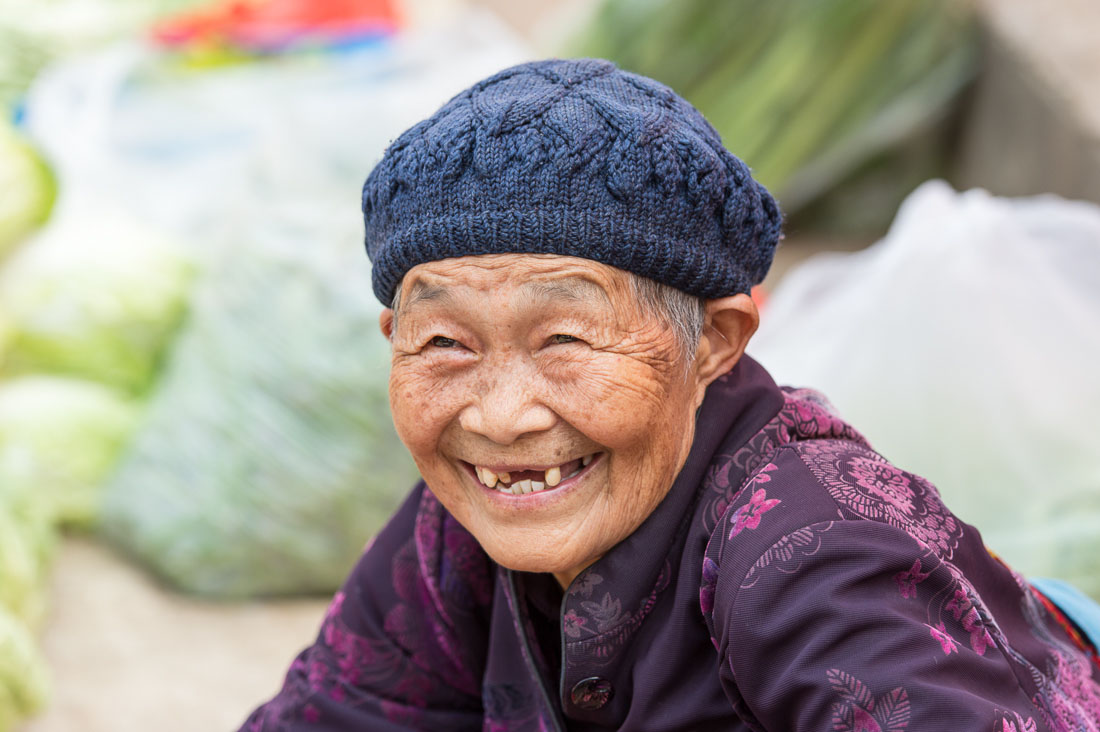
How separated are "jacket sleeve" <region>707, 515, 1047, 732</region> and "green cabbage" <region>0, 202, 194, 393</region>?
7.83 feet

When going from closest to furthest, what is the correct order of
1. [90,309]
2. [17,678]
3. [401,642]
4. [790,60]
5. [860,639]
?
[860,639]
[401,642]
[17,678]
[90,309]
[790,60]

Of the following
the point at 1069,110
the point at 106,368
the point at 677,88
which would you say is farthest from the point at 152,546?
the point at 1069,110

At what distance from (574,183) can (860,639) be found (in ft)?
1.88

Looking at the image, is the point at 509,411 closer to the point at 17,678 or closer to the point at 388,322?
the point at 388,322

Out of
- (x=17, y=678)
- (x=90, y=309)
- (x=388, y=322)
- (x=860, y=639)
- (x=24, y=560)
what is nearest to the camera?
(x=860, y=639)

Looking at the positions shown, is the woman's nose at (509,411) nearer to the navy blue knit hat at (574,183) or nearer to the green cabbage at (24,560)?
the navy blue knit hat at (574,183)

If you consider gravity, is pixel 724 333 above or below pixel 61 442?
above

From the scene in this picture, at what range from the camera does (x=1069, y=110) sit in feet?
11.5

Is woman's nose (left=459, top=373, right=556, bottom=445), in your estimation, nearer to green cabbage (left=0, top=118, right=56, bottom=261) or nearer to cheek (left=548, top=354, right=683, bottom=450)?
cheek (left=548, top=354, right=683, bottom=450)

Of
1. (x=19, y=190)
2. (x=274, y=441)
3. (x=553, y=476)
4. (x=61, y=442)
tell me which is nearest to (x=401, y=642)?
(x=553, y=476)

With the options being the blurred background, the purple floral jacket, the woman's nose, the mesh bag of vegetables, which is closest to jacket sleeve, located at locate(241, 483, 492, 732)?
the purple floral jacket

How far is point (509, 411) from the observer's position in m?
1.32

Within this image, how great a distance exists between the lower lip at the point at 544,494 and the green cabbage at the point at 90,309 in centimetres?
213

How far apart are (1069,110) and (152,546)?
2.92 metres
